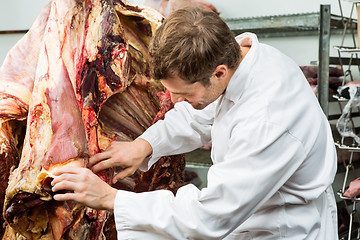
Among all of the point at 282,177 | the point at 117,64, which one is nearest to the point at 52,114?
the point at 117,64

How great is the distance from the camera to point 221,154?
139 cm

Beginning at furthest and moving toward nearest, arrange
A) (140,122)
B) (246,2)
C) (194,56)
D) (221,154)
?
(246,2)
(140,122)
(221,154)
(194,56)

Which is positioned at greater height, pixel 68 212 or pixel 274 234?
pixel 68 212

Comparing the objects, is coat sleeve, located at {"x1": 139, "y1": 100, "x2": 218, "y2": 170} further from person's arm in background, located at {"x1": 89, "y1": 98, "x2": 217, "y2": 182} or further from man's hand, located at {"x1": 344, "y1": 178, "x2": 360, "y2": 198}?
man's hand, located at {"x1": 344, "y1": 178, "x2": 360, "y2": 198}

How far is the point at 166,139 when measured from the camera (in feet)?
5.22

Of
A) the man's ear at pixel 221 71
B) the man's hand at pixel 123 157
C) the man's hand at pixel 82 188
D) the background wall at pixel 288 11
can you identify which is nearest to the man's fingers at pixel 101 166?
the man's hand at pixel 123 157

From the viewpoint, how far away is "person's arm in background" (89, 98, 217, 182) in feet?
4.92

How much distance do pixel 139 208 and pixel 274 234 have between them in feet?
1.26

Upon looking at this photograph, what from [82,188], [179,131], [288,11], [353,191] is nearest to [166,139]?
[179,131]

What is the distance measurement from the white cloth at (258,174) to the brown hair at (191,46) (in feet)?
0.35

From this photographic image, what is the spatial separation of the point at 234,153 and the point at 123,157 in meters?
0.41

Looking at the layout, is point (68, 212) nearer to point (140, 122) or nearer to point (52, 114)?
point (52, 114)

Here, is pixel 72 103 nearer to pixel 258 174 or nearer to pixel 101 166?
pixel 101 166

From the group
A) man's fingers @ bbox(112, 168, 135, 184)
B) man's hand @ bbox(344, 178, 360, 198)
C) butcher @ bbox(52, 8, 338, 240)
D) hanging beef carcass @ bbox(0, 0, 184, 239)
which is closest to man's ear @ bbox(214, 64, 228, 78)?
butcher @ bbox(52, 8, 338, 240)
